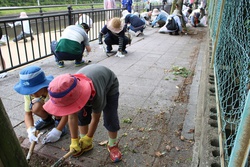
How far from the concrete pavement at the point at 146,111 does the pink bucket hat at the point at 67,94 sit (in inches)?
27.7

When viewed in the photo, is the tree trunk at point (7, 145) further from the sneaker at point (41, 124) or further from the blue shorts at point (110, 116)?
the sneaker at point (41, 124)

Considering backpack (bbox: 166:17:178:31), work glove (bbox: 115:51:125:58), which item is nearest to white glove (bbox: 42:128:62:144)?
work glove (bbox: 115:51:125:58)

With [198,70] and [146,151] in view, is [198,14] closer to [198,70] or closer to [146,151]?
[198,70]

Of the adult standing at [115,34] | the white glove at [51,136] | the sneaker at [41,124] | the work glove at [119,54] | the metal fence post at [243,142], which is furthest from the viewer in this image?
the work glove at [119,54]

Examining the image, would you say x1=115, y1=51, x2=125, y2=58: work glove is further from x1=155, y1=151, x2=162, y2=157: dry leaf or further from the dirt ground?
x1=155, y1=151, x2=162, y2=157: dry leaf

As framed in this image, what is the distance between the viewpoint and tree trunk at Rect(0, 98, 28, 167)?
1205mm

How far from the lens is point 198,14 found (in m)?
12.4

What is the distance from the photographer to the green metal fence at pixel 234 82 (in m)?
1.28

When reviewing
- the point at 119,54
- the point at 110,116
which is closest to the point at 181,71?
the point at 119,54

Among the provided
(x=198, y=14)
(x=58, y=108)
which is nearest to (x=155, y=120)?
(x=58, y=108)

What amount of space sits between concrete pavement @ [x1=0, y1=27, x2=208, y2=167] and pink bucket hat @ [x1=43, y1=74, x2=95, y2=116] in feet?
2.30

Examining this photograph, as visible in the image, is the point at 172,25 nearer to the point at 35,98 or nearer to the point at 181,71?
the point at 181,71

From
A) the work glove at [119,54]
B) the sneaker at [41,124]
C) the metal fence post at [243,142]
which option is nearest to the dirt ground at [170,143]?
the sneaker at [41,124]

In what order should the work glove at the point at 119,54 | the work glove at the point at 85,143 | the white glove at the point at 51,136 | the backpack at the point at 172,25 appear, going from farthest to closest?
the backpack at the point at 172,25 < the work glove at the point at 119,54 < the white glove at the point at 51,136 < the work glove at the point at 85,143
